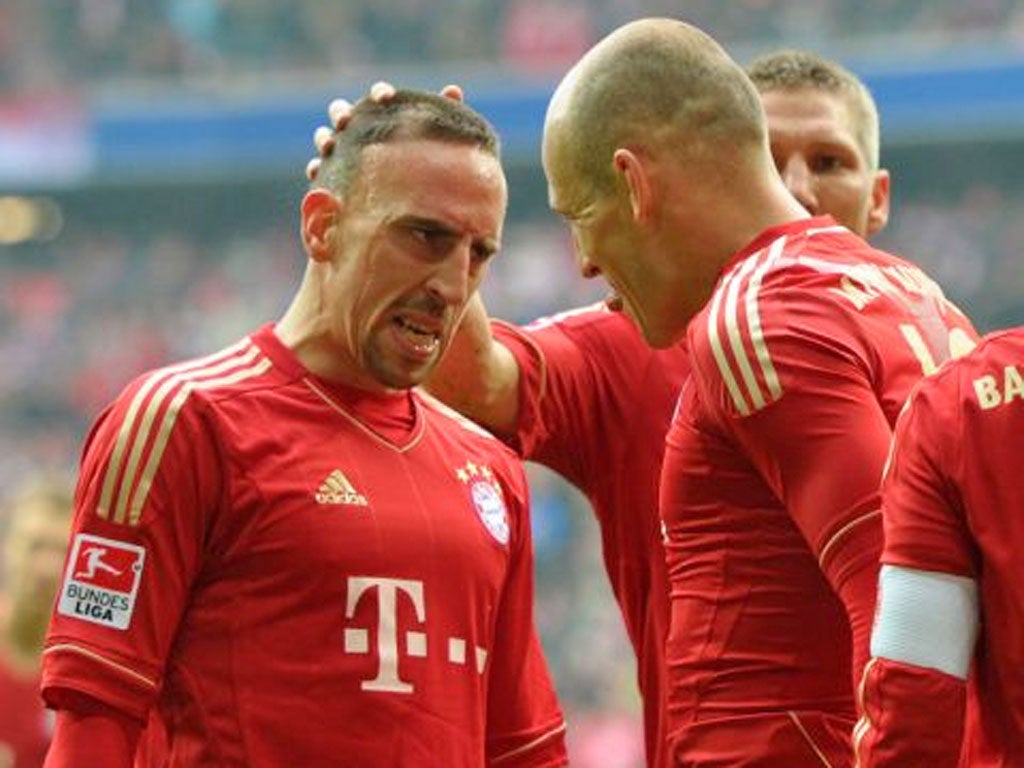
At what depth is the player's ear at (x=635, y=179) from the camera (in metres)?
3.79

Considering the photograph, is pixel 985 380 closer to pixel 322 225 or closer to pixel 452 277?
pixel 452 277

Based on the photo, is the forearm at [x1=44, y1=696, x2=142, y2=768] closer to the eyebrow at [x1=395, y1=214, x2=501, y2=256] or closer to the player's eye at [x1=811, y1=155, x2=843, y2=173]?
the eyebrow at [x1=395, y1=214, x2=501, y2=256]

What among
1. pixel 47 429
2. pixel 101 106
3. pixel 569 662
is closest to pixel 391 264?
pixel 569 662

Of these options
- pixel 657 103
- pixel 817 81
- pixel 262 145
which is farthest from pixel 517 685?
pixel 262 145

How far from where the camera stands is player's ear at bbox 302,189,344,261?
4004 millimetres

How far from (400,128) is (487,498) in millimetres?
611

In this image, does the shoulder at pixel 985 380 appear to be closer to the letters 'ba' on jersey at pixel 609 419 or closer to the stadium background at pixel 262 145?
the letters 'ba' on jersey at pixel 609 419

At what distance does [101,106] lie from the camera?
2395 cm

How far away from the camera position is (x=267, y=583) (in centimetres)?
372

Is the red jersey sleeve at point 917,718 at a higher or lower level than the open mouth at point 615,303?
lower

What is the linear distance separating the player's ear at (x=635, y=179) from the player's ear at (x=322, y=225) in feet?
1.57

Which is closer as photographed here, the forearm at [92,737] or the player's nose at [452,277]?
the forearm at [92,737]

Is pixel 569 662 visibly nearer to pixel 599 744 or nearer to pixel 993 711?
pixel 599 744

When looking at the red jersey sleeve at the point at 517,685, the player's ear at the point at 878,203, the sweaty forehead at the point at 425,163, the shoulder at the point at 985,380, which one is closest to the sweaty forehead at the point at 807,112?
the player's ear at the point at 878,203
